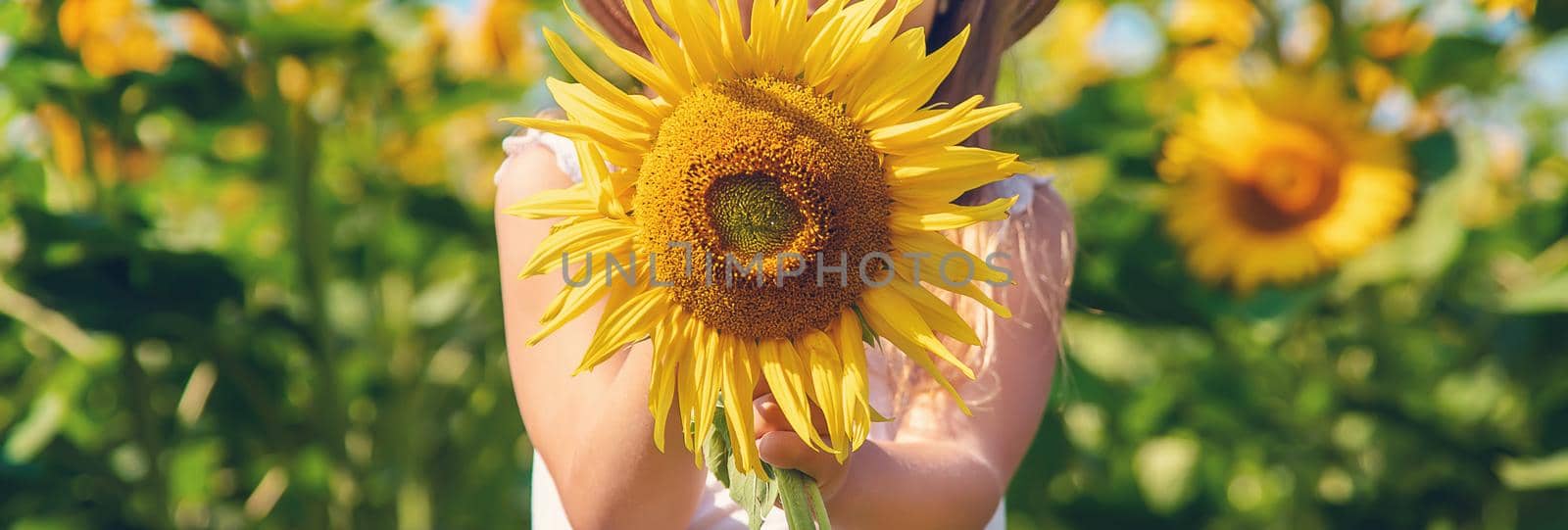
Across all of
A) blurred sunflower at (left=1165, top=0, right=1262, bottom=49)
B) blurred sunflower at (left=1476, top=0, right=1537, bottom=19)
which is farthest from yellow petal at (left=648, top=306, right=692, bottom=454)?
blurred sunflower at (left=1165, top=0, right=1262, bottom=49)

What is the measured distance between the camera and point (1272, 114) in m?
1.94

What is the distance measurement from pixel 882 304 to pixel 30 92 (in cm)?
152

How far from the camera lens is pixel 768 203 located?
0.53 meters

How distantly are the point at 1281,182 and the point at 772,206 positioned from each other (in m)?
1.67

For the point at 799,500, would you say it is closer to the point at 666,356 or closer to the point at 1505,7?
the point at 666,356

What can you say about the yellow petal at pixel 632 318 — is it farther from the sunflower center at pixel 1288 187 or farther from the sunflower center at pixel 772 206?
the sunflower center at pixel 1288 187

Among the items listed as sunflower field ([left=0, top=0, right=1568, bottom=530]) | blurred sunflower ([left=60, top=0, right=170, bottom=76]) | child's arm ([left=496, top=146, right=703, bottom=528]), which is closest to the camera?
child's arm ([left=496, top=146, right=703, bottom=528])

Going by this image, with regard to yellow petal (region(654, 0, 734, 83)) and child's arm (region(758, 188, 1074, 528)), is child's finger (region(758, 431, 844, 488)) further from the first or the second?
yellow petal (region(654, 0, 734, 83))

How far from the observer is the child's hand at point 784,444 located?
1.82 feet

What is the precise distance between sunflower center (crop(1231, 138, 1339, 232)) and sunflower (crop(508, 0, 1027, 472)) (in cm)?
159

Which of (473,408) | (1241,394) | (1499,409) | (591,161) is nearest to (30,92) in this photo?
(473,408)

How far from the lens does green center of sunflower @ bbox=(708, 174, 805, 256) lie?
52 centimetres

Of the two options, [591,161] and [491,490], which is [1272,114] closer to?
[491,490]

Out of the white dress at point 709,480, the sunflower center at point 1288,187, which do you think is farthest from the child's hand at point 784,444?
the sunflower center at point 1288,187
